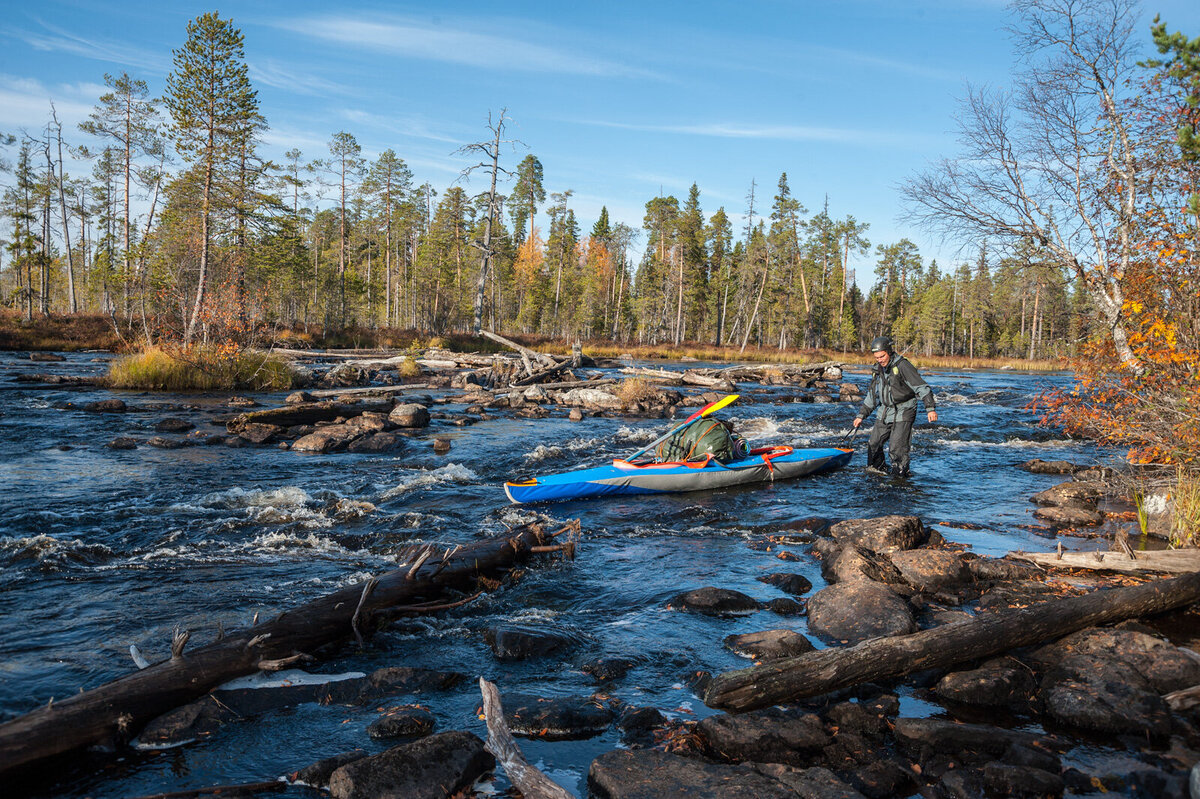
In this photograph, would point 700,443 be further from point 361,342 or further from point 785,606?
point 361,342

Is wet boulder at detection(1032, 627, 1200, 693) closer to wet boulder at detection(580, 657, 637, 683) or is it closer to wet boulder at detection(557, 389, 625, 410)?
wet boulder at detection(580, 657, 637, 683)

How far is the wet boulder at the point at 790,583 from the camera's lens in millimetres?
6514

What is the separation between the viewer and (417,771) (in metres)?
3.37

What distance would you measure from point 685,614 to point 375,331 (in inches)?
1617

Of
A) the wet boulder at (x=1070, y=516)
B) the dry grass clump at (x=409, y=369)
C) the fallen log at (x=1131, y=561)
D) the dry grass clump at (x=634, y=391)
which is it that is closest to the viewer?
the fallen log at (x=1131, y=561)

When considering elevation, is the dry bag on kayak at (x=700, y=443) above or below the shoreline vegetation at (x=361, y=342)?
below

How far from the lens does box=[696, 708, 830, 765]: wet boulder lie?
366cm

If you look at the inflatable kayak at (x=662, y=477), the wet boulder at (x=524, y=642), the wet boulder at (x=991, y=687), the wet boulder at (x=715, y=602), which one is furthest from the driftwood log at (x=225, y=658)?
the wet boulder at (x=991, y=687)

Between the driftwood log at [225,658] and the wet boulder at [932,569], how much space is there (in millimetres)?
4089

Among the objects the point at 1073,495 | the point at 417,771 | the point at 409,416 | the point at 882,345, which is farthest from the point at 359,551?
the point at 1073,495

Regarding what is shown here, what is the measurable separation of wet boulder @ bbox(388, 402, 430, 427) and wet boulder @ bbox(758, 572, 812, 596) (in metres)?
11.0

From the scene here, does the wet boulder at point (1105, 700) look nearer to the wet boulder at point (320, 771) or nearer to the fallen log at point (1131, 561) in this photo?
the fallen log at point (1131, 561)

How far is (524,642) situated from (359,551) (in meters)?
3.17

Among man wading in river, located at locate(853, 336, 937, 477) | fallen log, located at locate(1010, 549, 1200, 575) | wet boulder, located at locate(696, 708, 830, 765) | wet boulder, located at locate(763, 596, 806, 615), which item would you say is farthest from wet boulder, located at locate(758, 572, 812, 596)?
man wading in river, located at locate(853, 336, 937, 477)
